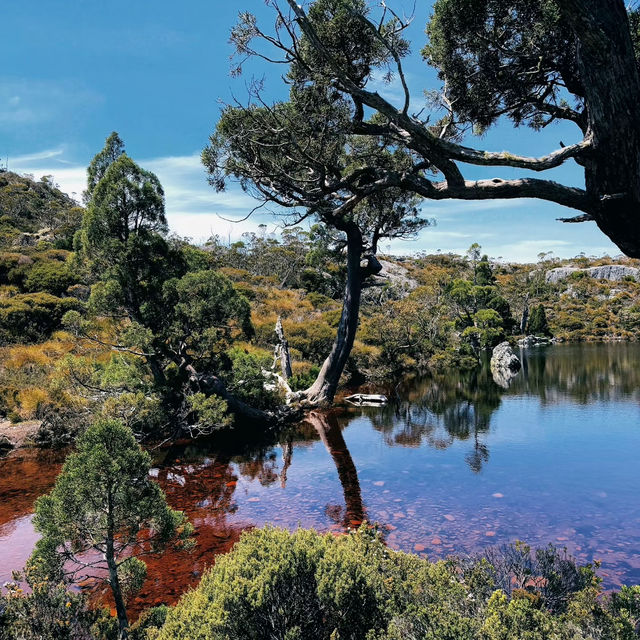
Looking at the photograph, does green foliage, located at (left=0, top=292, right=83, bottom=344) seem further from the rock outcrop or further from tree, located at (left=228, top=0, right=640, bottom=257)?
the rock outcrop

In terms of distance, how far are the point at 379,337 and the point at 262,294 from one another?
394 inches

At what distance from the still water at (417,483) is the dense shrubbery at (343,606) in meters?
2.75

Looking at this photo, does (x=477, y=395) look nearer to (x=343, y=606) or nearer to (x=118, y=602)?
(x=343, y=606)

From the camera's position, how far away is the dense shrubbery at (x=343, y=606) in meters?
2.81

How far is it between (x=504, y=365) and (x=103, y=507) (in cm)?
2747

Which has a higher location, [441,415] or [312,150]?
[312,150]

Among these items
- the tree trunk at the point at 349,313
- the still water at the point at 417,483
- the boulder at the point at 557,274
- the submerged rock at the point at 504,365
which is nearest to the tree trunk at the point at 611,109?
the still water at the point at 417,483

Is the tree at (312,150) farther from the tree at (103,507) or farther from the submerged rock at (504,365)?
the submerged rock at (504,365)

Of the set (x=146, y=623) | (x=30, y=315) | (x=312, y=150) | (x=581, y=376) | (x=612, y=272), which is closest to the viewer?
(x=146, y=623)

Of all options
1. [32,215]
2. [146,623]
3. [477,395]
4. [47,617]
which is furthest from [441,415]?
[32,215]

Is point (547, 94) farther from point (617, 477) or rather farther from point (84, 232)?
point (84, 232)

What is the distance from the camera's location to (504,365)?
27859 mm

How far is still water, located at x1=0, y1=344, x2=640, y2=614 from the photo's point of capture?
6637mm

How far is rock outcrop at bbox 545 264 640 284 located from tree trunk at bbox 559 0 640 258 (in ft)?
263
